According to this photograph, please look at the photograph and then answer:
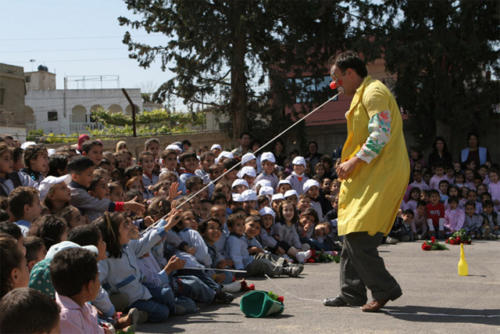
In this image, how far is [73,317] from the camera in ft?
12.2

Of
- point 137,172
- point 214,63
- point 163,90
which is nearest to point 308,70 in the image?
point 214,63

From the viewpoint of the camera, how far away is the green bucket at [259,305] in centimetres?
573

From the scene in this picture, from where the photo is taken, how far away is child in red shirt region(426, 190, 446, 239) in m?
13.8

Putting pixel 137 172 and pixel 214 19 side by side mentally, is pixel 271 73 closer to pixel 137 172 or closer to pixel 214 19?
pixel 214 19

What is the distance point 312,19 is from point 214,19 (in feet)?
8.71

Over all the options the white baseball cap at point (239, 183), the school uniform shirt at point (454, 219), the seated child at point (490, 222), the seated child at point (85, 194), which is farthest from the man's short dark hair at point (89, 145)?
the seated child at point (490, 222)

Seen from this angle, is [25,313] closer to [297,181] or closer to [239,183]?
[239,183]

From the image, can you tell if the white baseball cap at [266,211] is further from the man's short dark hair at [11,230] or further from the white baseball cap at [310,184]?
the man's short dark hair at [11,230]

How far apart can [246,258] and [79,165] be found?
2.49 m

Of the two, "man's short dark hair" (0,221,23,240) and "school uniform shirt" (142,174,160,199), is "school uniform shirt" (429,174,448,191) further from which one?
"man's short dark hair" (0,221,23,240)

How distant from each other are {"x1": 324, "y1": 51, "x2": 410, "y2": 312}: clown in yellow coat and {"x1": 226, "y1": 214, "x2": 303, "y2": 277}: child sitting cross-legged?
221cm

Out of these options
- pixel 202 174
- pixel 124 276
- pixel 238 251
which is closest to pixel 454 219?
pixel 202 174

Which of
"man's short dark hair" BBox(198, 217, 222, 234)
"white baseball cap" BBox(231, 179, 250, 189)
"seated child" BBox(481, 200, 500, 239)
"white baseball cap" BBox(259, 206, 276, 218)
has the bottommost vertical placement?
"seated child" BBox(481, 200, 500, 239)

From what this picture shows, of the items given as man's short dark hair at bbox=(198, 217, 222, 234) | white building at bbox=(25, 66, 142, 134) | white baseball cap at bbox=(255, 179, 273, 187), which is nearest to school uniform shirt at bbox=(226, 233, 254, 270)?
man's short dark hair at bbox=(198, 217, 222, 234)
